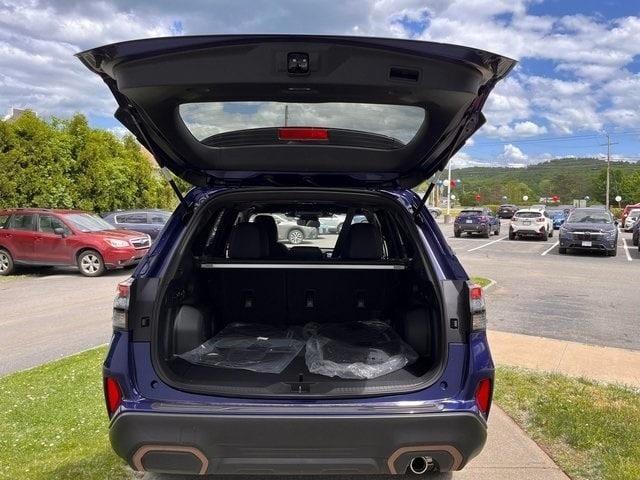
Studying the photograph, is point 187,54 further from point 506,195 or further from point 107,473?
point 506,195

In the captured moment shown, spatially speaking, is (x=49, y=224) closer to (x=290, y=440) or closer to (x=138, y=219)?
(x=138, y=219)

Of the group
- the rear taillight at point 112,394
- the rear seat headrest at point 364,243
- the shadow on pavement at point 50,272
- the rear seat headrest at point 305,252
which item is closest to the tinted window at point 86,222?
the shadow on pavement at point 50,272

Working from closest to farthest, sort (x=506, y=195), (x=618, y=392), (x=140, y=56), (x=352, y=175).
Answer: (x=140, y=56) < (x=352, y=175) < (x=618, y=392) < (x=506, y=195)

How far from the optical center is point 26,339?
6.68 meters

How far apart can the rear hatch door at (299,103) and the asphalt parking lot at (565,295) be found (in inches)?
186

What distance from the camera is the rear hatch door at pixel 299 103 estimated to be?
2289 mm

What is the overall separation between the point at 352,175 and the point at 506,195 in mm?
115879

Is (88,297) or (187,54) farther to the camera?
(88,297)

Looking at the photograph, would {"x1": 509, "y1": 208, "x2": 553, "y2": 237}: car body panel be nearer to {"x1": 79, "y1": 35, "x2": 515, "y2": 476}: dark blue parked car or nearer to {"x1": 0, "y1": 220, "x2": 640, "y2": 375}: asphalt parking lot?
{"x1": 0, "y1": 220, "x2": 640, "y2": 375}: asphalt parking lot

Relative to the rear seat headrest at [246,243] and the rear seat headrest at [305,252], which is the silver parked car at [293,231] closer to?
the rear seat headrest at [305,252]

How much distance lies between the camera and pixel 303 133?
2938mm

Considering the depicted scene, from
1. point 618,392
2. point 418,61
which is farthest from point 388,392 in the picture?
point 618,392

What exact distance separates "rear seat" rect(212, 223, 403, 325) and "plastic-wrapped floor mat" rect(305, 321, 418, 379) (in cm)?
14

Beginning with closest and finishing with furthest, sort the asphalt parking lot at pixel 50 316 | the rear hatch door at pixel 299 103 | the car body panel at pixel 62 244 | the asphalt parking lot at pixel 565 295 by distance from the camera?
the rear hatch door at pixel 299 103 → the asphalt parking lot at pixel 50 316 → the asphalt parking lot at pixel 565 295 → the car body panel at pixel 62 244
